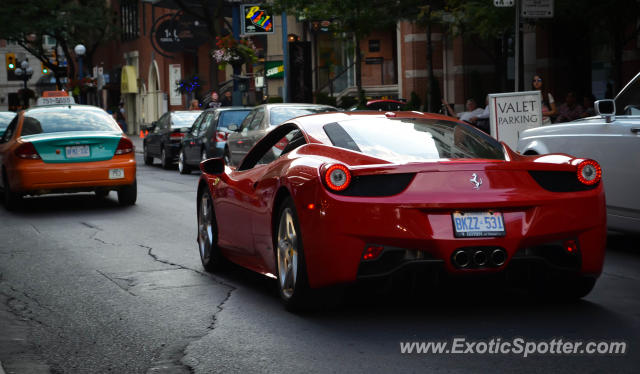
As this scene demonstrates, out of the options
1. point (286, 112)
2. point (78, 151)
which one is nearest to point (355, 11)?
point (286, 112)

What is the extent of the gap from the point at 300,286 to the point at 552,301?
172 cm

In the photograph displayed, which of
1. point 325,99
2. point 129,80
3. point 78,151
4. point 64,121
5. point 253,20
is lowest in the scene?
point 78,151

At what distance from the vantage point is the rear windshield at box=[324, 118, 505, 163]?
6.77 metres

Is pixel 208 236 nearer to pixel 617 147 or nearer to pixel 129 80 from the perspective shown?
pixel 617 147

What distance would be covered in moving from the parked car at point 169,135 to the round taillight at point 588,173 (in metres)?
21.2

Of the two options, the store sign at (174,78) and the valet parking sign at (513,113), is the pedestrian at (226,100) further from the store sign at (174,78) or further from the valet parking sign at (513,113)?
the valet parking sign at (513,113)

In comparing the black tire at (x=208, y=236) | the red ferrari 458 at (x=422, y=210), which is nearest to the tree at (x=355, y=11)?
the black tire at (x=208, y=236)

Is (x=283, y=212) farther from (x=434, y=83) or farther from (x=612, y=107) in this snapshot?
(x=434, y=83)

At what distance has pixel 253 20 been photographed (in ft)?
122

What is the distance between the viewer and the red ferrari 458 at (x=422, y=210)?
6.19 m

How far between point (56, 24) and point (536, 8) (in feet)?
152

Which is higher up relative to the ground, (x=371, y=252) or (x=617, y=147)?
(x=617, y=147)

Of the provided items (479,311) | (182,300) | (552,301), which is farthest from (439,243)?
(182,300)

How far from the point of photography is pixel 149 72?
233 ft
